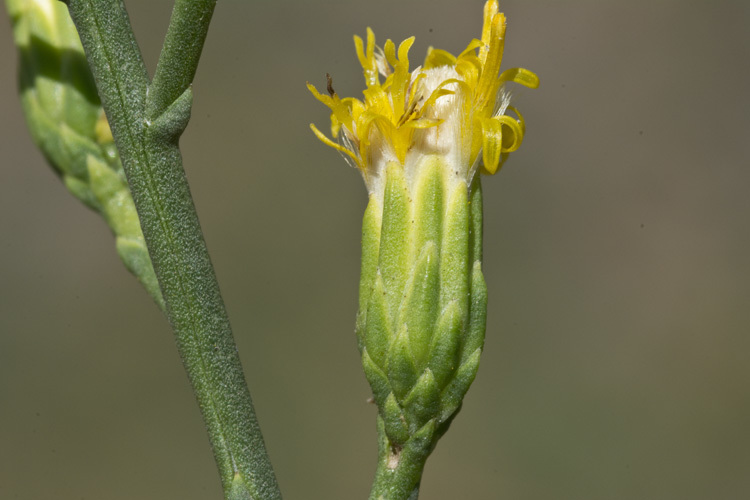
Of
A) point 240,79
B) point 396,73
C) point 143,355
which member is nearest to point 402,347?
point 396,73

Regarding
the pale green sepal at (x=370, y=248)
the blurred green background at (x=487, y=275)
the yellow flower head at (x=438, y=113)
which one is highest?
the yellow flower head at (x=438, y=113)

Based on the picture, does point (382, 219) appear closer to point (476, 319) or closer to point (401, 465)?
point (476, 319)

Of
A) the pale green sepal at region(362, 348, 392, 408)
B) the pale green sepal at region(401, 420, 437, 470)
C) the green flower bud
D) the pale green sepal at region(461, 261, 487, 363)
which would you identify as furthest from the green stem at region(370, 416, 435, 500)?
the green flower bud

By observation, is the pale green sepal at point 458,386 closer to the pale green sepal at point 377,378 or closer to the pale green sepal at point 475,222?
the pale green sepal at point 377,378

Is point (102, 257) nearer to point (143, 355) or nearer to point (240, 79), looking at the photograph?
point (143, 355)

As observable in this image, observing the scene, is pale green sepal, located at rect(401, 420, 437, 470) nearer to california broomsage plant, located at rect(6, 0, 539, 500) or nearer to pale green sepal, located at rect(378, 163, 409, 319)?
california broomsage plant, located at rect(6, 0, 539, 500)

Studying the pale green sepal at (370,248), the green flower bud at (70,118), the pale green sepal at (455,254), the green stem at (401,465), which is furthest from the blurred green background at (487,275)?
the pale green sepal at (455,254)
